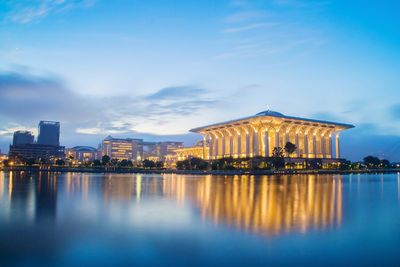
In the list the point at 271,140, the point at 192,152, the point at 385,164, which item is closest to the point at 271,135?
the point at 271,140

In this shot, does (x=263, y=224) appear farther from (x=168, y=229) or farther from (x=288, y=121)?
(x=288, y=121)

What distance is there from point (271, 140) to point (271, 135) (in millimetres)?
1321

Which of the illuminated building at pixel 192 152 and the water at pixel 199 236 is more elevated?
the illuminated building at pixel 192 152

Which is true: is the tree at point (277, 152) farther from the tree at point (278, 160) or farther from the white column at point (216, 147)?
the white column at point (216, 147)

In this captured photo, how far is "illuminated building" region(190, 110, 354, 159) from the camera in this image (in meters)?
91.8

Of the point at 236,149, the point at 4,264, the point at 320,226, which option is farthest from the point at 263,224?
the point at 236,149

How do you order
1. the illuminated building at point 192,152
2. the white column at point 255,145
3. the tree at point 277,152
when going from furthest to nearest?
1. the illuminated building at point 192,152
2. the white column at point 255,145
3. the tree at point 277,152

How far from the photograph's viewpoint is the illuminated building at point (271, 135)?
91812 millimetres

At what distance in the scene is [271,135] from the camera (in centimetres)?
9369

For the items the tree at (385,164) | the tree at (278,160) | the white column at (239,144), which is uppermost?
the white column at (239,144)

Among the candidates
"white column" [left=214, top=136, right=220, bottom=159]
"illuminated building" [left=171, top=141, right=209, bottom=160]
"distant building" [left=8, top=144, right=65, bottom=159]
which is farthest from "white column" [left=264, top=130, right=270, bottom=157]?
"distant building" [left=8, top=144, right=65, bottom=159]

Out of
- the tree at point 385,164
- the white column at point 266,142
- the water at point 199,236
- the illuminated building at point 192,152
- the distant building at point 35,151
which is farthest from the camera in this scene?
the distant building at point 35,151

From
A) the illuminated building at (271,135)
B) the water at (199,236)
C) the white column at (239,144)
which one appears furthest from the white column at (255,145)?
the water at (199,236)

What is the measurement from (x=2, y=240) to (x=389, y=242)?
32.6ft
